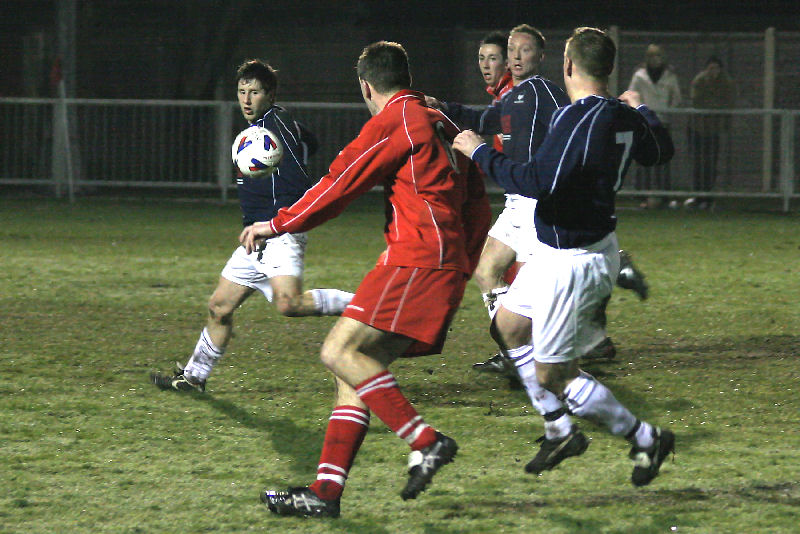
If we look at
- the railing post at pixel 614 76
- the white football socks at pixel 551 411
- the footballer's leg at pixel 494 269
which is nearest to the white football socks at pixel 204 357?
the footballer's leg at pixel 494 269

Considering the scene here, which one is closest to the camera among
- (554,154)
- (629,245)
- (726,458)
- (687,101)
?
(554,154)

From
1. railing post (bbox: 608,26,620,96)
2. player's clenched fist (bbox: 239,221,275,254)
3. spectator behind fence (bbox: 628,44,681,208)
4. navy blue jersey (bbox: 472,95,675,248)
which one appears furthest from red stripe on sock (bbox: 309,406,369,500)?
railing post (bbox: 608,26,620,96)

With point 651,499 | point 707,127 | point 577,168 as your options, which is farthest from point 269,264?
point 707,127

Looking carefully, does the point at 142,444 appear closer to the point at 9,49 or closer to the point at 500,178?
the point at 500,178

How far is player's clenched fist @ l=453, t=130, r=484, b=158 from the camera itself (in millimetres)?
5113

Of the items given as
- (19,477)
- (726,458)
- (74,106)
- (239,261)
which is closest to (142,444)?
(19,477)

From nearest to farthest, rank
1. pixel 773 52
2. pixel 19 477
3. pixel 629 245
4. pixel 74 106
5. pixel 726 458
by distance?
1. pixel 19 477
2. pixel 726 458
3. pixel 629 245
4. pixel 74 106
5. pixel 773 52

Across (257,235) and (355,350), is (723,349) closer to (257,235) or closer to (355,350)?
(355,350)

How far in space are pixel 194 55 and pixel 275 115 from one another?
685 inches

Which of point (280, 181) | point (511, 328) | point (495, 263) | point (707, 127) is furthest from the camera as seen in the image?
point (707, 127)

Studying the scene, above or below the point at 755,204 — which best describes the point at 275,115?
above

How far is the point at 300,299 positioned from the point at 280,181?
663mm

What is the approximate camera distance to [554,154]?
16.8 ft

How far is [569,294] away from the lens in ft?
17.2
